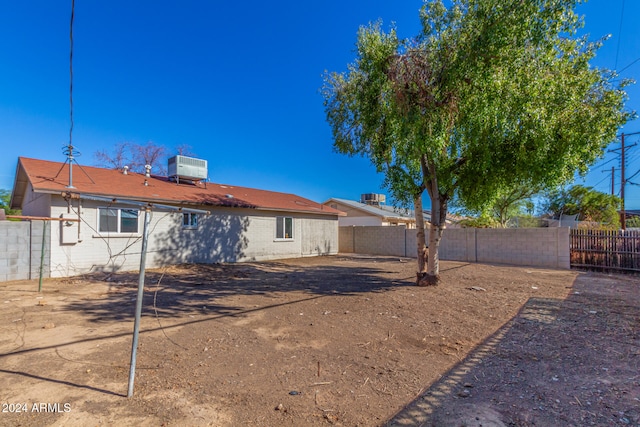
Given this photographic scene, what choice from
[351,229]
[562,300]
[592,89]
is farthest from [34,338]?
[351,229]

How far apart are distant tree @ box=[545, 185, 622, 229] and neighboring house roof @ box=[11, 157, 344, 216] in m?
19.1

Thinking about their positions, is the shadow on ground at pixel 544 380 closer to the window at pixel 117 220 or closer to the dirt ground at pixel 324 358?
the dirt ground at pixel 324 358

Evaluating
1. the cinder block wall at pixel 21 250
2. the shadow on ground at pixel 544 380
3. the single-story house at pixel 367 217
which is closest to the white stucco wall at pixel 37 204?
the cinder block wall at pixel 21 250

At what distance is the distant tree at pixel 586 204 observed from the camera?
22031 mm

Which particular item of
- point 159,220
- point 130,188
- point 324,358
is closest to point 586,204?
point 324,358

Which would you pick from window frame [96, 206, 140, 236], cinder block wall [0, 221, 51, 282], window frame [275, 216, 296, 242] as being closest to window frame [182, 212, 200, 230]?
window frame [96, 206, 140, 236]

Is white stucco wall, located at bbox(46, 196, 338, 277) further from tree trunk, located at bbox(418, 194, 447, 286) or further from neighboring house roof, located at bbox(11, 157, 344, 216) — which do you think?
tree trunk, located at bbox(418, 194, 447, 286)

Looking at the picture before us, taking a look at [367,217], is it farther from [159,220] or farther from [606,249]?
[159,220]

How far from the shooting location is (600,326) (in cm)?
536

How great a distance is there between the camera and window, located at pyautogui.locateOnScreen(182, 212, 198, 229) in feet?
43.3

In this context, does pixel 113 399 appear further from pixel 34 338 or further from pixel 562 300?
pixel 562 300

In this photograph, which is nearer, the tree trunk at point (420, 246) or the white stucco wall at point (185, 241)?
the tree trunk at point (420, 246)

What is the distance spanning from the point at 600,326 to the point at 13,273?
14185 millimetres

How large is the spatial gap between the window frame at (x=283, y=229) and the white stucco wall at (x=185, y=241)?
15 cm
